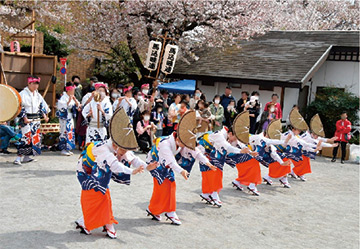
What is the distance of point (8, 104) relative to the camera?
258 inches

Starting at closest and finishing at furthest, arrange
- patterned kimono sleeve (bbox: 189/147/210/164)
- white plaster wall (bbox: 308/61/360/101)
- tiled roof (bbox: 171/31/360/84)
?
patterned kimono sleeve (bbox: 189/147/210/164), tiled roof (bbox: 171/31/360/84), white plaster wall (bbox: 308/61/360/101)

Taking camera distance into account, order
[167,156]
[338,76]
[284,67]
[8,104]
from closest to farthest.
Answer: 1. [167,156]
2. [8,104]
3. [284,67]
4. [338,76]

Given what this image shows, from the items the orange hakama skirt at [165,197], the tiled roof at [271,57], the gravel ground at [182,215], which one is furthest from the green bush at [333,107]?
the orange hakama skirt at [165,197]

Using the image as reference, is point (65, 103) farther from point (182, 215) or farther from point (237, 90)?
point (237, 90)

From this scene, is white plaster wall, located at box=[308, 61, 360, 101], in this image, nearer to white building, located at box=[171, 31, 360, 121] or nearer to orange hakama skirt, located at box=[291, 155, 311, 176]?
white building, located at box=[171, 31, 360, 121]

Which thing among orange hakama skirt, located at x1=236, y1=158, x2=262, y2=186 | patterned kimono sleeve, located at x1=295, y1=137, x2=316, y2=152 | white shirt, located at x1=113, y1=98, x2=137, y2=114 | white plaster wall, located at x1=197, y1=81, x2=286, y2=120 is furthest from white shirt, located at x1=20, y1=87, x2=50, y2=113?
white plaster wall, located at x1=197, y1=81, x2=286, y2=120

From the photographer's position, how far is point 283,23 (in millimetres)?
24141

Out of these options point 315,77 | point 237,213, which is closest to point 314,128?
point 237,213

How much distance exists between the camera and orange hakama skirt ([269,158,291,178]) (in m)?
8.83

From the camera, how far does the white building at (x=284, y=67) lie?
48.6 ft

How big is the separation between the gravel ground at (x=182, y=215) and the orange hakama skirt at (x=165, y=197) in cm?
20

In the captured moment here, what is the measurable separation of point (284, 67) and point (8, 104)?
10.7m

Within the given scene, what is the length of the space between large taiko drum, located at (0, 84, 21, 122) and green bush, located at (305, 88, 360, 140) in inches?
436

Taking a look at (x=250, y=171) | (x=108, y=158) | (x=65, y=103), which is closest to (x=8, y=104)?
(x=108, y=158)
